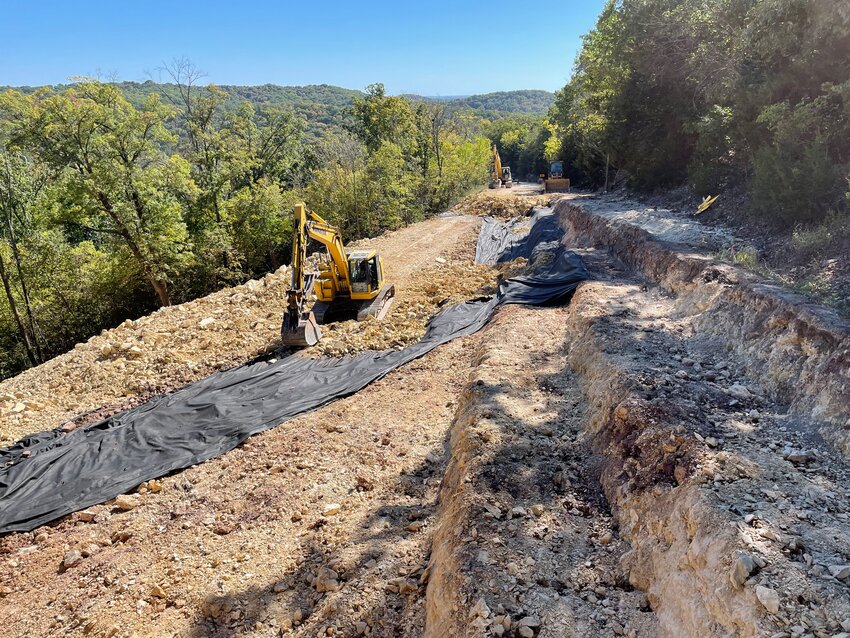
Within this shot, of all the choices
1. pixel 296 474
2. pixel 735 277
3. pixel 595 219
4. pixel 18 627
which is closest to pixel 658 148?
pixel 595 219

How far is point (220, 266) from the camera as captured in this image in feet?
74.5

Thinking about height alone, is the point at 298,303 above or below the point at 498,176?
below

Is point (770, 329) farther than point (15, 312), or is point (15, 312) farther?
point (15, 312)

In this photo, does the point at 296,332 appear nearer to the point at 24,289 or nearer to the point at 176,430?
the point at 176,430

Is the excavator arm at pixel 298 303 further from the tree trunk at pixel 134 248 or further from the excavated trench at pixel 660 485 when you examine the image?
the tree trunk at pixel 134 248

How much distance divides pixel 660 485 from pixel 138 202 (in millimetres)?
19625

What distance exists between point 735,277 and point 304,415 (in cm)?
740

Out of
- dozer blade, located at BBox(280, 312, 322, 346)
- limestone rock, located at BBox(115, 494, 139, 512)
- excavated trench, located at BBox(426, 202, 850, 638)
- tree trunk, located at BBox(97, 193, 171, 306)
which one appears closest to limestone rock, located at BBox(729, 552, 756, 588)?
excavated trench, located at BBox(426, 202, 850, 638)

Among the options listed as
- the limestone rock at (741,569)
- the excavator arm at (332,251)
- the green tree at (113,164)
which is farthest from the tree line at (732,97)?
the green tree at (113,164)

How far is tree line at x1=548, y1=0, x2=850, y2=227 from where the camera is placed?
349 inches

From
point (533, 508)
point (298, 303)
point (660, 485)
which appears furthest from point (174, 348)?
point (660, 485)

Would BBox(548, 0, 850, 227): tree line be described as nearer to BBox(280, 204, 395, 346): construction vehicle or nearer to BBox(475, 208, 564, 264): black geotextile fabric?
BBox(475, 208, 564, 264): black geotextile fabric

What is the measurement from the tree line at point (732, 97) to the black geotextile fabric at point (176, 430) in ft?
14.6

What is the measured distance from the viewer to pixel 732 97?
1183 centimetres
